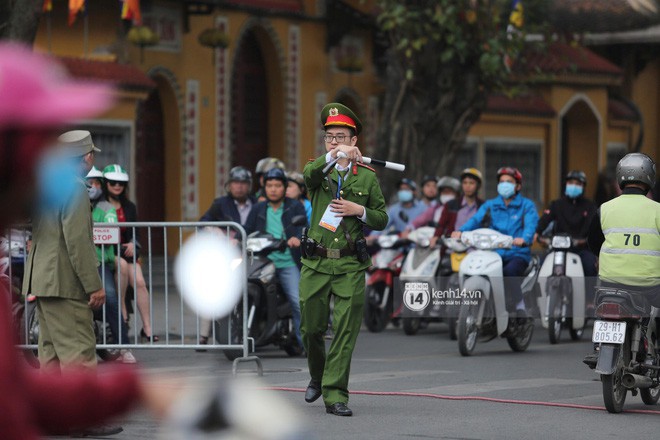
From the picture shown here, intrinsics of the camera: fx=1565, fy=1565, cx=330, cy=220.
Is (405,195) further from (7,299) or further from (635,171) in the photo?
(7,299)

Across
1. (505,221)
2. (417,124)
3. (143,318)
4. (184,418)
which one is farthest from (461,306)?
(184,418)

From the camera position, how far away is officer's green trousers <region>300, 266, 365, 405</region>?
938 centimetres

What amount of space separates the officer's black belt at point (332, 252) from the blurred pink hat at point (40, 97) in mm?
7190

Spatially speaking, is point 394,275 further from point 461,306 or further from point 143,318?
point 143,318

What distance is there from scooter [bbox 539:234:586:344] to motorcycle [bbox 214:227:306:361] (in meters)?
2.89

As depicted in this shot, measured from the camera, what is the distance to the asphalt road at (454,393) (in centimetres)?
883

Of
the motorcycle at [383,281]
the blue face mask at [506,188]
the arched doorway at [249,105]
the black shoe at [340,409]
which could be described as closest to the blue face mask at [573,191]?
the blue face mask at [506,188]

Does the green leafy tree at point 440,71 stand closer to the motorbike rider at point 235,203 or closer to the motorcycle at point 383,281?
the motorcycle at point 383,281

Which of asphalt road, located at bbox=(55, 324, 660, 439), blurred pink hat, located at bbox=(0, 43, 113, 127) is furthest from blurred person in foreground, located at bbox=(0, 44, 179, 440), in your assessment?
asphalt road, located at bbox=(55, 324, 660, 439)

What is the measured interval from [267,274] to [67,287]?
5.46 meters

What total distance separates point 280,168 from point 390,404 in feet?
14.9

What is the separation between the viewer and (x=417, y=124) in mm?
23016

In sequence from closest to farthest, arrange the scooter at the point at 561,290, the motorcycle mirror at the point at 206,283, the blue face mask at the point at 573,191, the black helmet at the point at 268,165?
1. the motorcycle mirror at the point at 206,283
2. the black helmet at the point at 268,165
3. the scooter at the point at 561,290
4. the blue face mask at the point at 573,191

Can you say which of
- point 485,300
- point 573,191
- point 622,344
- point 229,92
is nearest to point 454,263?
point 485,300
